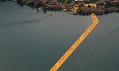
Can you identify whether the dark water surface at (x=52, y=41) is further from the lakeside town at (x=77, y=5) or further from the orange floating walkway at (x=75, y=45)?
the lakeside town at (x=77, y=5)

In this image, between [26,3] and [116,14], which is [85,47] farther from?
[26,3]

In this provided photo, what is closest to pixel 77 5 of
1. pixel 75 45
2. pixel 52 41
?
pixel 52 41

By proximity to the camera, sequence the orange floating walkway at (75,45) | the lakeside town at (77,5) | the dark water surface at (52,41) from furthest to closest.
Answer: the lakeside town at (77,5) → the dark water surface at (52,41) → the orange floating walkway at (75,45)

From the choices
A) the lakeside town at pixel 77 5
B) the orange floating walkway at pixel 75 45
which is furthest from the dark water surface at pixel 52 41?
the lakeside town at pixel 77 5

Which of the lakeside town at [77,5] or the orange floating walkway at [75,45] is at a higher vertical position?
the lakeside town at [77,5]

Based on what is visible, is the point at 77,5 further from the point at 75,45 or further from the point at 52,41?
the point at 75,45
